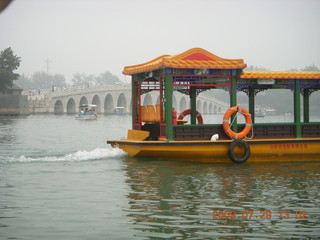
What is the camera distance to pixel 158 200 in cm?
891

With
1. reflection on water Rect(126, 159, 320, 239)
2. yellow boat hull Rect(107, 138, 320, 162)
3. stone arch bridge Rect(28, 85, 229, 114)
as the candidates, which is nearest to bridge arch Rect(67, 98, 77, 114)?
stone arch bridge Rect(28, 85, 229, 114)

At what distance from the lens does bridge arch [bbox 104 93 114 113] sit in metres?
90.0

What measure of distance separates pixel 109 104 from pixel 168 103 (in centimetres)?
7882

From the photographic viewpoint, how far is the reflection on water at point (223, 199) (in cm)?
702

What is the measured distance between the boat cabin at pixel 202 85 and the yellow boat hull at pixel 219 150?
328 millimetres

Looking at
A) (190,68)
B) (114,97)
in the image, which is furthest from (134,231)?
(114,97)

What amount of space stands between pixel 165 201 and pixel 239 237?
2338mm

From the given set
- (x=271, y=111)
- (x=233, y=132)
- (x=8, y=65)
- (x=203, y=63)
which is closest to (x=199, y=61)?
(x=203, y=63)

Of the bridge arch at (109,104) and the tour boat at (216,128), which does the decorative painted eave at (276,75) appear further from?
the bridge arch at (109,104)

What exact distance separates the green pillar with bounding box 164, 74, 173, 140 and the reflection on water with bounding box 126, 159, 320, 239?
824 millimetres

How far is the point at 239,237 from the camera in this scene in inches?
262

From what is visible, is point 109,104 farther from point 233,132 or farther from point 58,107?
point 233,132

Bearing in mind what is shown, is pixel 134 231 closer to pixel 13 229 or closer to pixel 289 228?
pixel 13 229

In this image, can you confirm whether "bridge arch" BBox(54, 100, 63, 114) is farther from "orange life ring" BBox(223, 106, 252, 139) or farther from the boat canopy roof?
"orange life ring" BBox(223, 106, 252, 139)
